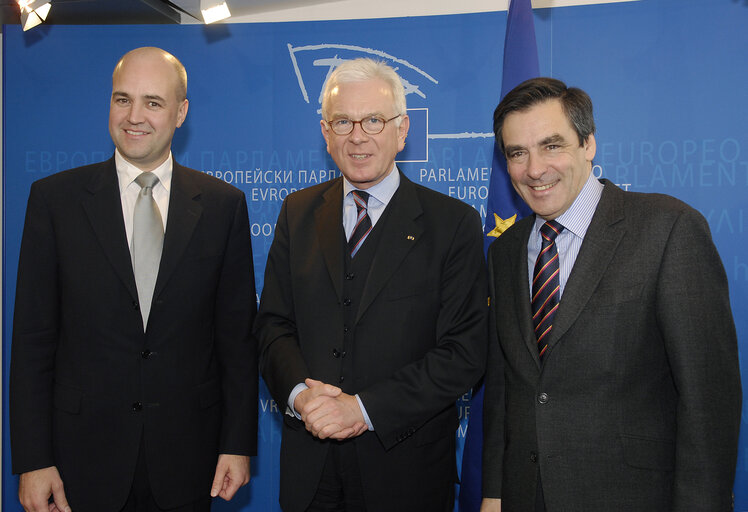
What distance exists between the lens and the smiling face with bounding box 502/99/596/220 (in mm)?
2025

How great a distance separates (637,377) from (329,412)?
3.08 ft

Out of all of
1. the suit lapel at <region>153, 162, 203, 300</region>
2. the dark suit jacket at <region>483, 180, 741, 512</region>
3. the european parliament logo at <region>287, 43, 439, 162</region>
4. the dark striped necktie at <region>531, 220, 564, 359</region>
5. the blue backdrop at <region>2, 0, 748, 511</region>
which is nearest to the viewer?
the dark suit jacket at <region>483, 180, 741, 512</region>

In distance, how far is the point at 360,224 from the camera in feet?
7.53

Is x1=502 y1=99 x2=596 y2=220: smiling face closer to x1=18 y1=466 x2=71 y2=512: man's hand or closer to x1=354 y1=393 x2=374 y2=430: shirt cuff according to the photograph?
x1=354 y1=393 x2=374 y2=430: shirt cuff

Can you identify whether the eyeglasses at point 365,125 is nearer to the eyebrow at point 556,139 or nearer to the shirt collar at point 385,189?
the shirt collar at point 385,189

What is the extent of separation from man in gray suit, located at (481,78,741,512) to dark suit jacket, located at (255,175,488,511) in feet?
0.67

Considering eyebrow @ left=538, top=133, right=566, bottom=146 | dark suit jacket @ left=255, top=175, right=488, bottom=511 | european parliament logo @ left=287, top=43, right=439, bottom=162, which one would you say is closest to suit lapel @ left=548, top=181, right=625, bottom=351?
eyebrow @ left=538, top=133, right=566, bottom=146

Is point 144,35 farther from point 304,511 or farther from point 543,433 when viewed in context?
point 543,433

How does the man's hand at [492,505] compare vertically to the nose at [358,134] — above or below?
below

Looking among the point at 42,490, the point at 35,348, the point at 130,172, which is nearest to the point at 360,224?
the point at 130,172

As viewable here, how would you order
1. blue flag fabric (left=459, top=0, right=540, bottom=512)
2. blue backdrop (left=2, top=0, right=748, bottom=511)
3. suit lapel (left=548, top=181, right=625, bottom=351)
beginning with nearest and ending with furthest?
1. suit lapel (left=548, top=181, right=625, bottom=351)
2. blue flag fabric (left=459, top=0, right=540, bottom=512)
3. blue backdrop (left=2, top=0, right=748, bottom=511)

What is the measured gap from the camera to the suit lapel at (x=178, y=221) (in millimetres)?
2209

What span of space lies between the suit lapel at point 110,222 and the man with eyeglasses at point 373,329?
54 cm

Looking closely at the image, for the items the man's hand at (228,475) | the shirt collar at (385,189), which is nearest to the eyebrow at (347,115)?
the shirt collar at (385,189)
